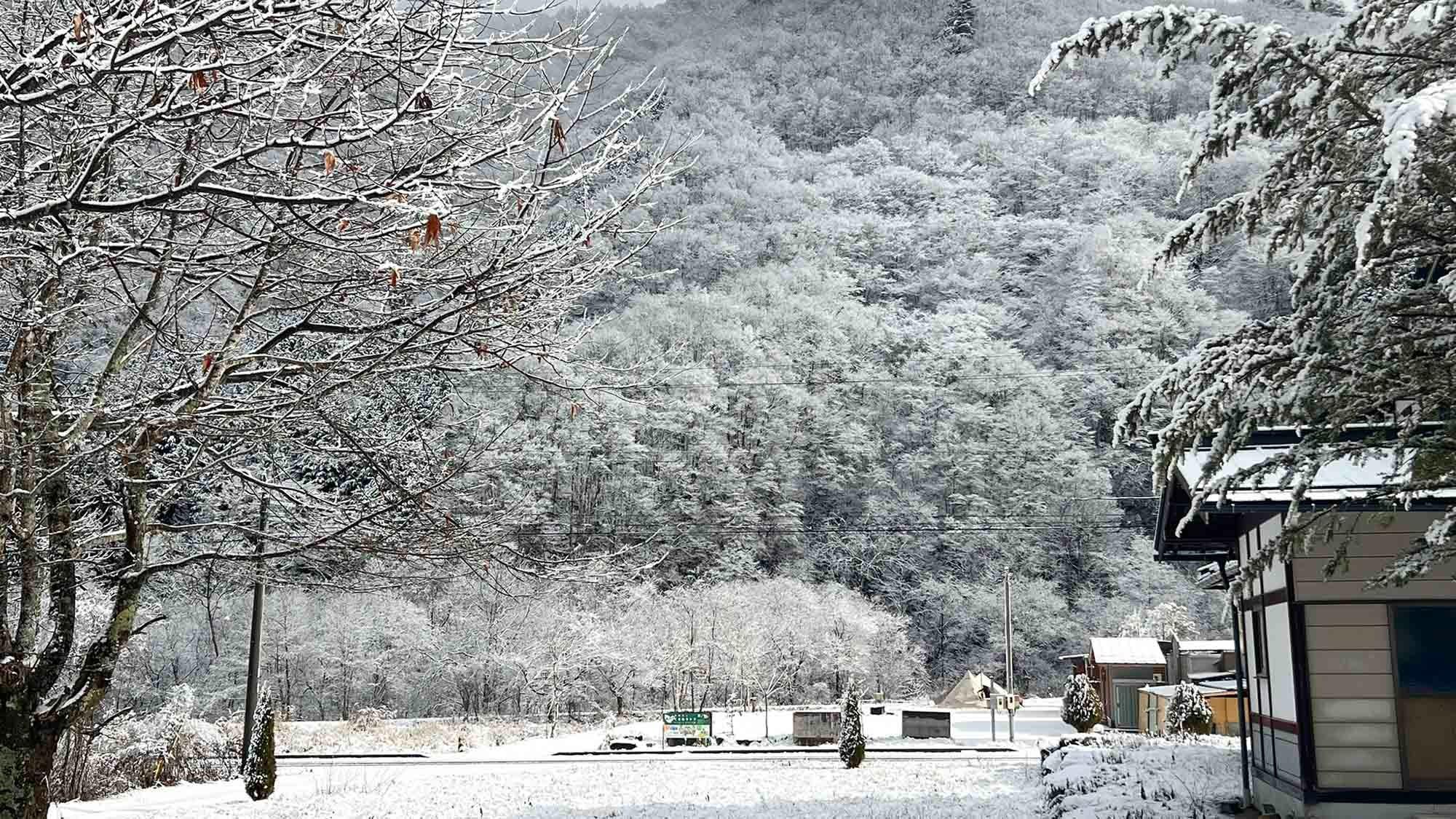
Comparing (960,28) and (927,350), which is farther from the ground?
(960,28)

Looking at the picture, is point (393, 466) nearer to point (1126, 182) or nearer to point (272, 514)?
point (272, 514)

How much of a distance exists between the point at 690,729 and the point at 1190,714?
13.8 m

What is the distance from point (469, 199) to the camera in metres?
4.84

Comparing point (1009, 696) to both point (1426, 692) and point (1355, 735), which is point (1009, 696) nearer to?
point (1355, 735)

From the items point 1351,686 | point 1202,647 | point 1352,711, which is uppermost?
point 1351,686

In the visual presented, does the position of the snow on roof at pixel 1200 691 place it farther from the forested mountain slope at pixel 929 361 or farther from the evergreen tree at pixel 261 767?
the evergreen tree at pixel 261 767

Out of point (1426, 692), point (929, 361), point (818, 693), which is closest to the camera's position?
point (1426, 692)

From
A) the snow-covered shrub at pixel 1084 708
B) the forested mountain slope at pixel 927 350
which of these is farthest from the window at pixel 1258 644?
the forested mountain slope at pixel 927 350

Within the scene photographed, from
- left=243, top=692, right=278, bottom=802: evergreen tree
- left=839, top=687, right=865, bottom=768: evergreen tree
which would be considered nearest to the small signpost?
left=839, top=687, right=865, bottom=768: evergreen tree

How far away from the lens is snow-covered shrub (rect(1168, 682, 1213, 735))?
69.8 feet

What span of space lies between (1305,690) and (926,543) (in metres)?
59.7

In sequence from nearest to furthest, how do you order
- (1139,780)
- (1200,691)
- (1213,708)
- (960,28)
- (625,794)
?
(1139,780)
(625,794)
(1200,691)
(1213,708)
(960,28)

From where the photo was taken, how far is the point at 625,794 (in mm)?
16734

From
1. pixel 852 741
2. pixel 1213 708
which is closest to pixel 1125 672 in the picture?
pixel 1213 708
